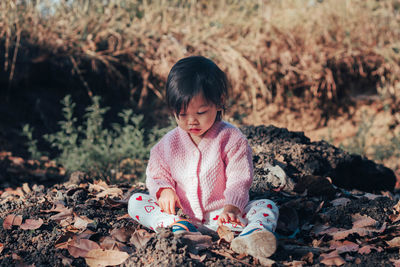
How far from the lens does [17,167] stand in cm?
459

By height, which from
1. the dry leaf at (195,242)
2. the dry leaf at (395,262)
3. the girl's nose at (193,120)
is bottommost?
the dry leaf at (395,262)

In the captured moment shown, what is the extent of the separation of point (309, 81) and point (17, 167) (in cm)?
431

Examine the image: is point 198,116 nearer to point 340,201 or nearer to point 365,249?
point 365,249

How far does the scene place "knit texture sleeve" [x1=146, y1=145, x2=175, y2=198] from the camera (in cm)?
227

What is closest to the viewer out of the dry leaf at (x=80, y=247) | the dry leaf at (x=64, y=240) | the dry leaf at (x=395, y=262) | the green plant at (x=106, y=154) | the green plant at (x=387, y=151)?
the dry leaf at (x=395, y=262)

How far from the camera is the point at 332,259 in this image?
75.4 inches

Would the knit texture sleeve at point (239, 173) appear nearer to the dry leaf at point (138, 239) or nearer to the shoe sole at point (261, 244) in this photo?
the shoe sole at point (261, 244)

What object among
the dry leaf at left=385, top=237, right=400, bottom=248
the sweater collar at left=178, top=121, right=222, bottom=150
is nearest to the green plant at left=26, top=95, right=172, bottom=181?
the sweater collar at left=178, top=121, right=222, bottom=150

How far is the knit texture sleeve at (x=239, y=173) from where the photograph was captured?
6.97 feet

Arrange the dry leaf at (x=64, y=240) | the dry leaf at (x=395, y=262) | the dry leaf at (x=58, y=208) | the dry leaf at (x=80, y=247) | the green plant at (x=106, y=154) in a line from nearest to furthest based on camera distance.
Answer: the dry leaf at (x=395, y=262) → the dry leaf at (x=80, y=247) → the dry leaf at (x=64, y=240) → the dry leaf at (x=58, y=208) → the green plant at (x=106, y=154)

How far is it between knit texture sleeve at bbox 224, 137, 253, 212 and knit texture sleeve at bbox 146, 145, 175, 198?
33 cm

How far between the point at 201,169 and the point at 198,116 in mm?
327

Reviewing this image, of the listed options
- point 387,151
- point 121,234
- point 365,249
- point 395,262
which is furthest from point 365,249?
point 387,151

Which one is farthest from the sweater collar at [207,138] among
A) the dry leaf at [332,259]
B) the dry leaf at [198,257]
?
the dry leaf at [332,259]
